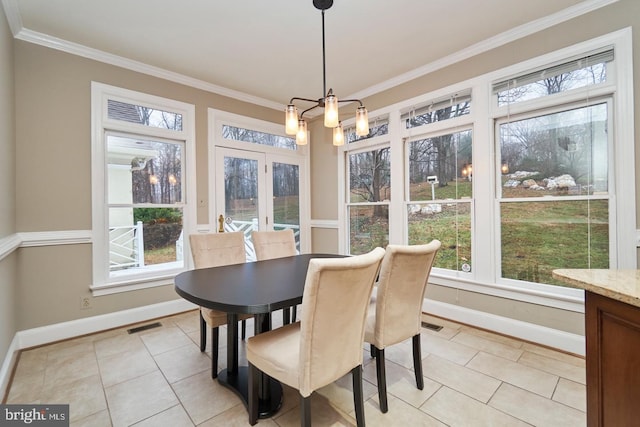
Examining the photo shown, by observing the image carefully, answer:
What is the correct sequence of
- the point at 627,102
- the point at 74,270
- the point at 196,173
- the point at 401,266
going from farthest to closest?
the point at 196,173, the point at 74,270, the point at 627,102, the point at 401,266

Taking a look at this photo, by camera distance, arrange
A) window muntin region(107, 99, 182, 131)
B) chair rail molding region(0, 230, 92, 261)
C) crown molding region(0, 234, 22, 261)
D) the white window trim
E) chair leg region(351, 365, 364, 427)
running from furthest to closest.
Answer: window muntin region(107, 99, 182, 131), chair rail molding region(0, 230, 92, 261), the white window trim, crown molding region(0, 234, 22, 261), chair leg region(351, 365, 364, 427)

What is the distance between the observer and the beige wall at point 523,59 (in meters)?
2.12

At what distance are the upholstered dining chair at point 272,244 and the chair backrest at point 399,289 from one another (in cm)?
128

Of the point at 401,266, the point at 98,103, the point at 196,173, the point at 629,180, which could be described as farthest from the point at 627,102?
the point at 98,103

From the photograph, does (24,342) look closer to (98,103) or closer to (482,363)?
(98,103)

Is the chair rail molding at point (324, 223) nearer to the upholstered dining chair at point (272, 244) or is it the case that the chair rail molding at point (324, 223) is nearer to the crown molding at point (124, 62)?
the upholstered dining chair at point (272, 244)

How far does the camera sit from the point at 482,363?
7.22 ft

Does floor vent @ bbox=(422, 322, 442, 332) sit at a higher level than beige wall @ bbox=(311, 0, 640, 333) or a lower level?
lower

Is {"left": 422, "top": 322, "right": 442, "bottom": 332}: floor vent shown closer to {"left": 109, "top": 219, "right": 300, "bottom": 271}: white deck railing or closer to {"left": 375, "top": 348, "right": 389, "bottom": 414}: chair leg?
{"left": 375, "top": 348, "right": 389, "bottom": 414}: chair leg

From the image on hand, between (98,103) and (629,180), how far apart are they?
4.76 metres

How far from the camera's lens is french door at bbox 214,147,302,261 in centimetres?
380

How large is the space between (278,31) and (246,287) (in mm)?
2306

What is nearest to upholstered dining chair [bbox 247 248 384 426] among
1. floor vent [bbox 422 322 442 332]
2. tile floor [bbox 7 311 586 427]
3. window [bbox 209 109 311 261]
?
tile floor [bbox 7 311 586 427]

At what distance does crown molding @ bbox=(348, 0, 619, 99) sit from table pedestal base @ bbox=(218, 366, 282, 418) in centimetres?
348
